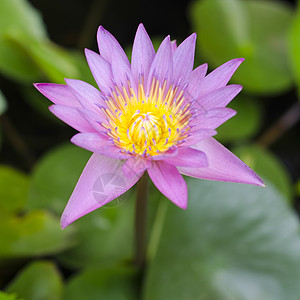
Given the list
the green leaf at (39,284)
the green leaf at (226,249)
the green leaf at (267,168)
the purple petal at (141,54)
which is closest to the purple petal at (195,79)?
the purple petal at (141,54)

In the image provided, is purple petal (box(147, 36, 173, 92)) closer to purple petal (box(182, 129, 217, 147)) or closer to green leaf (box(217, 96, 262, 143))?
purple petal (box(182, 129, 217, 147))

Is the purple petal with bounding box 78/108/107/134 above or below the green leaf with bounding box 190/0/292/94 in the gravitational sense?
above

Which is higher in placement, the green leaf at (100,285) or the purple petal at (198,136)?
the purple petal at (198,136)

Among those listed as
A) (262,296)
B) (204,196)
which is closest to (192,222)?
(204,196)

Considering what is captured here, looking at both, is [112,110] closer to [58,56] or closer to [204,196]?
[204,196]

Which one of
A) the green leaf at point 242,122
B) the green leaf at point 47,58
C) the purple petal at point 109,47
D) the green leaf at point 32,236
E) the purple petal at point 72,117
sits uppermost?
the purple petal at point 109,47

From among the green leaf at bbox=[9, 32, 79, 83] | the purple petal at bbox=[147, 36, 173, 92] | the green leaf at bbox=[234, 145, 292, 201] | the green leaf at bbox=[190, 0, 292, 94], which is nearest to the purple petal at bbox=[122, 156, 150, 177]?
the purple petal at bbox=[147, 36, 173, 92]

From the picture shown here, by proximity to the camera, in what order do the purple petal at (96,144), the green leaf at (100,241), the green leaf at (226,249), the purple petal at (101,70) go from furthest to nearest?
the green leaf at (100,241) < the green leaf at (226,249) < the purple petal at (101,70) < the purple petal at (96,144)

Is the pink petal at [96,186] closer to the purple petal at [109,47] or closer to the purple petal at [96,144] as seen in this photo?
the purple petal at [96,144]
